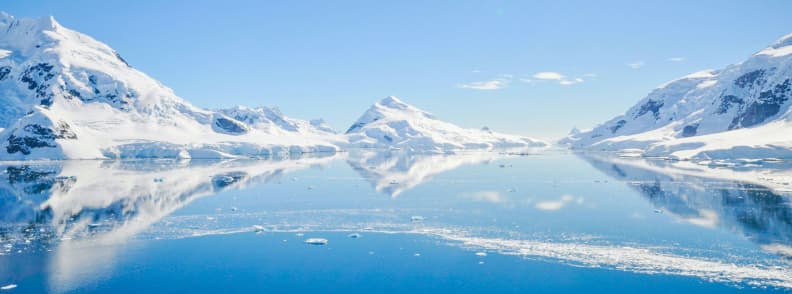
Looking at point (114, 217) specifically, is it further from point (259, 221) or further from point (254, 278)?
point (254, 278)

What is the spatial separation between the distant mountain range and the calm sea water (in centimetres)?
5546

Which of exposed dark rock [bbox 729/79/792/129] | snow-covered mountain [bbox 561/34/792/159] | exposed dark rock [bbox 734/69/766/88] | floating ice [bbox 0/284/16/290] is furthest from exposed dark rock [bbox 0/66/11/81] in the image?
exposed dark rock [bbox 734/69/766/88]

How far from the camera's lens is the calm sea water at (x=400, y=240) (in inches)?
672

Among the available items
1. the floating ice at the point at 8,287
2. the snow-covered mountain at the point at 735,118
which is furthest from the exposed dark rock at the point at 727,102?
the floating ice at the point at 8,287

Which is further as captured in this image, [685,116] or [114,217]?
[685,116]

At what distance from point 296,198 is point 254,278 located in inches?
777

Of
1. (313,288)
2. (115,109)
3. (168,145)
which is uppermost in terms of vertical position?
(115,109)

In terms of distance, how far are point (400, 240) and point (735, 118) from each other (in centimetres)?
14365

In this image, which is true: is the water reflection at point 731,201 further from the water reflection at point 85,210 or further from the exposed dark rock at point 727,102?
the exposed dark rock at point 727,102

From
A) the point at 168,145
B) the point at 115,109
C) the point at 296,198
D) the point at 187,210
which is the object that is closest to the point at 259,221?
the point at 187,210

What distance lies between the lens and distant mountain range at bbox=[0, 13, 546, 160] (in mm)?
89938

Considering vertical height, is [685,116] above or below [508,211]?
above

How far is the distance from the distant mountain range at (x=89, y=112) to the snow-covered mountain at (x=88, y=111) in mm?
140

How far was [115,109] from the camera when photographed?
11769 cm
